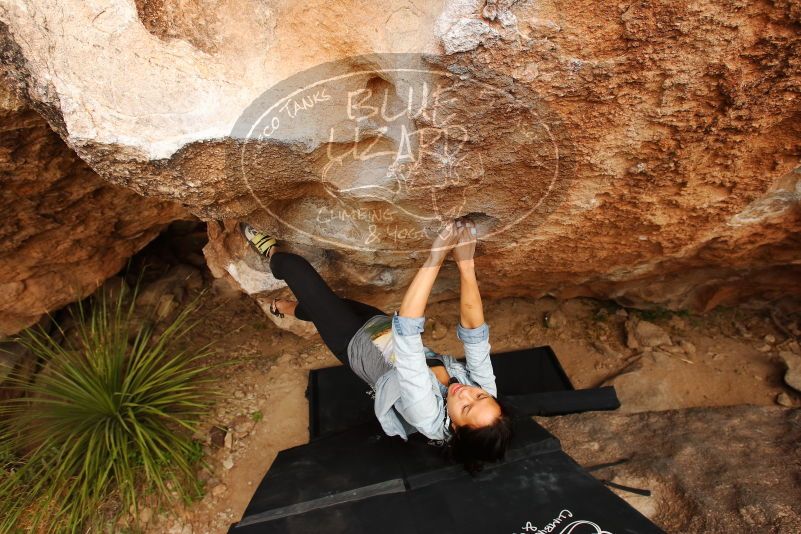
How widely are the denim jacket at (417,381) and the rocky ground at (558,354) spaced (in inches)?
34.6

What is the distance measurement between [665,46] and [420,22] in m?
0.68

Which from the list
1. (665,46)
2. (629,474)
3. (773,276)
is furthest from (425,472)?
(773,276)

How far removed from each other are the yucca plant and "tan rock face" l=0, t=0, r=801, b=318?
125 cm

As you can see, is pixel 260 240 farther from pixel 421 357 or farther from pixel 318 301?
pixel 421 357

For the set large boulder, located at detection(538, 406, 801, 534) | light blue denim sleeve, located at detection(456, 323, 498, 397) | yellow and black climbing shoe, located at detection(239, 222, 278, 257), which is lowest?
large boulder, located at detection(538, 406, 801, 534)

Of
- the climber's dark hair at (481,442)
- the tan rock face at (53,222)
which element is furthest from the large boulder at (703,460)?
the tan rock face at (53,222)

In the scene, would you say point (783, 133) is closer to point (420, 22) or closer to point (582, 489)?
point (420, 22)

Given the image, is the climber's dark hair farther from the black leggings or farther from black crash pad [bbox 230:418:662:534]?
the black leggings

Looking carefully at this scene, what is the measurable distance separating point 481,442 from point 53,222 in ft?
6.94

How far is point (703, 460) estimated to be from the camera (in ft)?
7.92

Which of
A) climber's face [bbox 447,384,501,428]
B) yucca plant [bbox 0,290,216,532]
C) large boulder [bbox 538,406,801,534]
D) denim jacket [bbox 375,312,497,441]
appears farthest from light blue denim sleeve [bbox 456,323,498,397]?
yucca plant [bbox 0,290,216,532]

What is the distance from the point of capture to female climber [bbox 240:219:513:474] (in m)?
1.89

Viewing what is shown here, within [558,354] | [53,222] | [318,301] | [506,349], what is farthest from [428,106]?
[558,354]

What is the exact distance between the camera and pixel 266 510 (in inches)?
77.7
